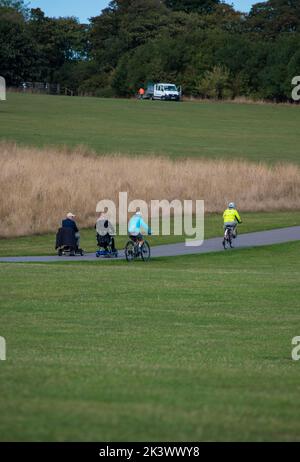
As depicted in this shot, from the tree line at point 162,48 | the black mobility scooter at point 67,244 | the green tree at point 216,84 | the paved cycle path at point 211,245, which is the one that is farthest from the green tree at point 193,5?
the black mobility scooter at point 67,244

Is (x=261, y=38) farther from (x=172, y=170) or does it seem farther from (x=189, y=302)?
(x=189, y=302)

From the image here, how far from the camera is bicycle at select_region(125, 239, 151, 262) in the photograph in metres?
30.7

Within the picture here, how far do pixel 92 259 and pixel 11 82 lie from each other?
324 feet

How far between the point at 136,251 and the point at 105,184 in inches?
583

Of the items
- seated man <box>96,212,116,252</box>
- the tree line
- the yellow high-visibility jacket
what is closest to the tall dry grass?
seated man <box>96,212,116,252</box>

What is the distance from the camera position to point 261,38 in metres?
134

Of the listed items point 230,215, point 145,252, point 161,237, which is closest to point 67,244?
point 145,252

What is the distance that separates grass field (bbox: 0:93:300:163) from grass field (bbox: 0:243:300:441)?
1815 inches

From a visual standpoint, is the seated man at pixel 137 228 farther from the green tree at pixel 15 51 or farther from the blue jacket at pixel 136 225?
the green tree at pixel 15 51

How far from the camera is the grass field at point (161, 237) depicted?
35156 mm

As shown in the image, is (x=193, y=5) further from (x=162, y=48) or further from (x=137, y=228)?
(x=137, y=228)

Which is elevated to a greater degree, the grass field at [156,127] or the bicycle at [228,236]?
the grass field at [156,127]

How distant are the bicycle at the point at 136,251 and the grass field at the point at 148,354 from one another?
106 inches

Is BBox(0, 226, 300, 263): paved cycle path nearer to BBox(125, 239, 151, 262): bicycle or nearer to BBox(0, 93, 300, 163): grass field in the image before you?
BBox(125, 239, 151, 262): bicycle
